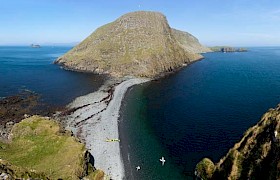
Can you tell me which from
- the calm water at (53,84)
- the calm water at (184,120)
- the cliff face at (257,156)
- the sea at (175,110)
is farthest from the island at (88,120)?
the cliff face at (257,156)

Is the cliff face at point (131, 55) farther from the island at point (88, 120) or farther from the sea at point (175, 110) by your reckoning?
the sea at point (175, 110)

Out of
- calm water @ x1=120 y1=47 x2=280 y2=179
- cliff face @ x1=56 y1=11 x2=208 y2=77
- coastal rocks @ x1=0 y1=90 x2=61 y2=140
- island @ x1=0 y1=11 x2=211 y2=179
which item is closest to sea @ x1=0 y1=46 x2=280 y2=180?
calm water @ x1=120 y1=47 x2=280 y2=179

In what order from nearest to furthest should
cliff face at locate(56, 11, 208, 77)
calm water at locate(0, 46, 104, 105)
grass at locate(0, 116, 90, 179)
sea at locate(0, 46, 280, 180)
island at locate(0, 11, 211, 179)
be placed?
grass at locate(0, 116, 90, 179) < island at locate(0, 11, 211, 179) < sea at locate(0, 46, 280, 180) < calm water at locate(0, 46, 104, 105) < cliff face at locate(56, 11, 208, 77)

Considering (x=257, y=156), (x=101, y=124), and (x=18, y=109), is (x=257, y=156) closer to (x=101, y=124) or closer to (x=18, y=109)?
(x=101, y=124)

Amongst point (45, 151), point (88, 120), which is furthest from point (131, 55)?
point (45, 151)

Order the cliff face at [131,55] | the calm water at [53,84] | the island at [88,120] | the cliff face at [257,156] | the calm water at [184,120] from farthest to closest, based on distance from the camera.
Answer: the cliff face at [131,55] → the calm water at [53,84] → the calm water at [184,120] → the island at [88,120] → the cliff face at [257,156]

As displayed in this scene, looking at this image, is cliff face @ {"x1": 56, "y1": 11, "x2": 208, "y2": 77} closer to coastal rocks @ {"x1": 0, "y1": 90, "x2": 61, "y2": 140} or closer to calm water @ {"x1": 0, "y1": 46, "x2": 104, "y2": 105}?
calm water @ {"x1": 0, "y1": 46, "x2": 104, "y2": 105}

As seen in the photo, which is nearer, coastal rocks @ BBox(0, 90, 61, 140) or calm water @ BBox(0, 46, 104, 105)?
coastal rocks @ BBox(0, 90, 61, 140)
